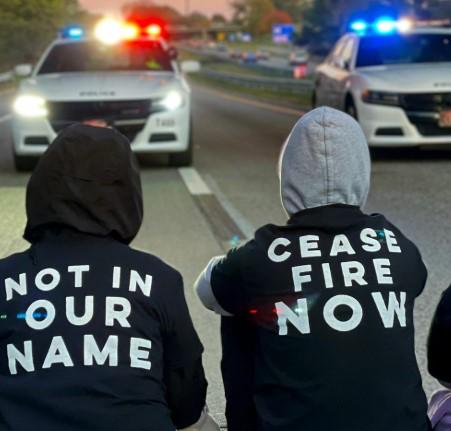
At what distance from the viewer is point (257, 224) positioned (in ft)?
24.7

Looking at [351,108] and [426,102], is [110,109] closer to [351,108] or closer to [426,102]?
[351,108]

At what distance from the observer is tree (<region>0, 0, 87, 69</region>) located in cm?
5388

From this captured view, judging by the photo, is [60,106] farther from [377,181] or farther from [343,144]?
[343,144]

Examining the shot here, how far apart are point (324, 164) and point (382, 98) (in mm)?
8574

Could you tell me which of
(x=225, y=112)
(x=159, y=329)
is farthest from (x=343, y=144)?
(x=225, y=112)

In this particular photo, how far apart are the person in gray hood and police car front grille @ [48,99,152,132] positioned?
26.3 feet

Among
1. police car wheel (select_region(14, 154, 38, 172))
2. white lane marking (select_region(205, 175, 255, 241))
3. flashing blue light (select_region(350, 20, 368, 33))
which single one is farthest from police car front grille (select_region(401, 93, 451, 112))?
police car wheel (select_region(14, 154, 38, 172))

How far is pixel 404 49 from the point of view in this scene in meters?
12.3

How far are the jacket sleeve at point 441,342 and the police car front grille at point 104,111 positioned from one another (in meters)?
8.10

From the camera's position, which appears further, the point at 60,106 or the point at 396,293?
Result: the point at 60,106

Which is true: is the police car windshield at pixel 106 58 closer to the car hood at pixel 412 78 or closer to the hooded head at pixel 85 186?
the car hood at pixel 412 78

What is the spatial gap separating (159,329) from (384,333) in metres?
0.59

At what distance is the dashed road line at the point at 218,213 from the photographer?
7.06 metres

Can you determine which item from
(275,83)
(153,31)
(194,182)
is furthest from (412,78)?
(275,83)
